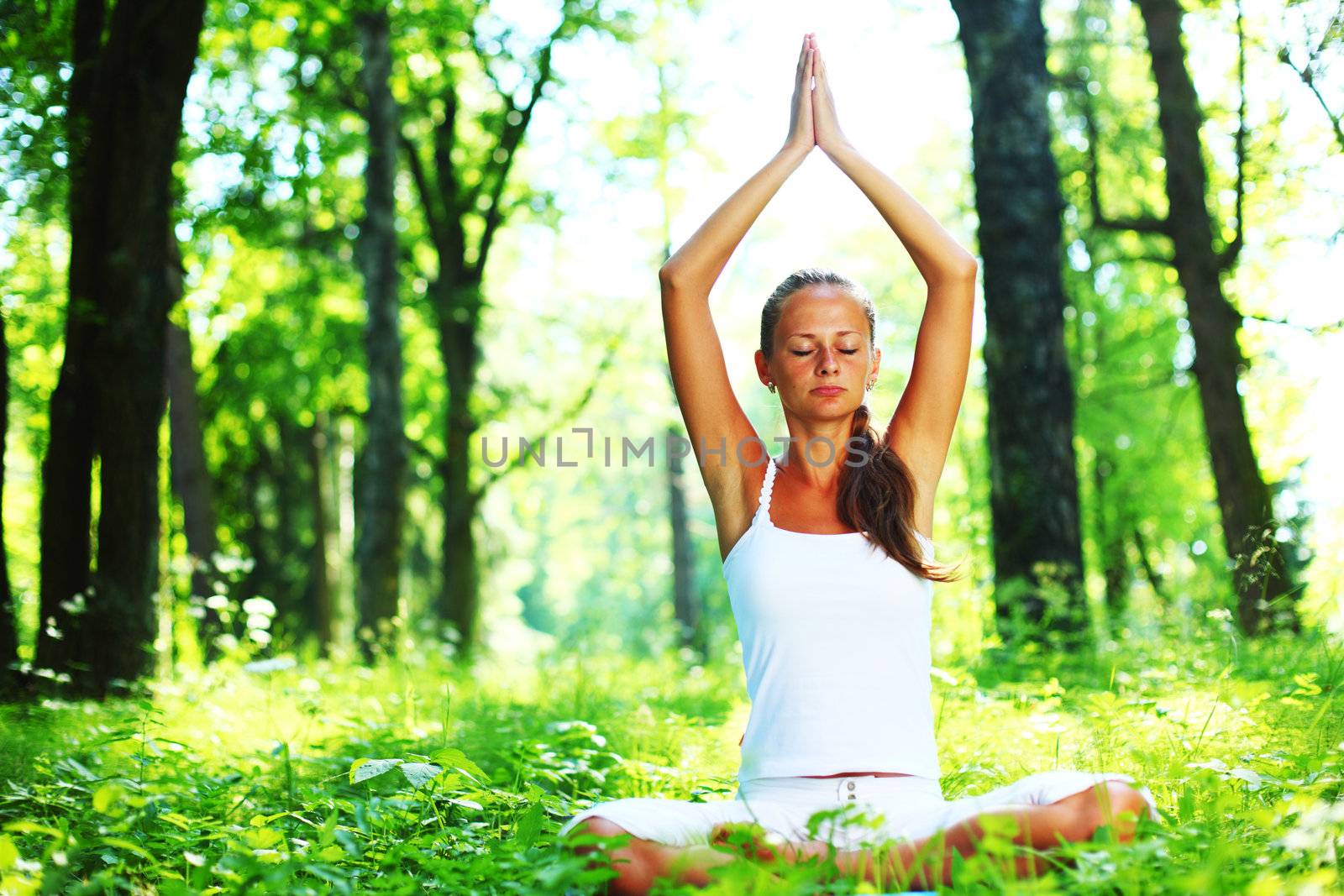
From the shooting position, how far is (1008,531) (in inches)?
289

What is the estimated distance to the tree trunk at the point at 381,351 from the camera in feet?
37.1

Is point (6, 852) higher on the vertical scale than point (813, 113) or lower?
lower

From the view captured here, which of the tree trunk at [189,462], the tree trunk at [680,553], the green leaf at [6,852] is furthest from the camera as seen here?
the tree trunk at [680,553]

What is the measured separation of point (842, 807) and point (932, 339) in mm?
1379

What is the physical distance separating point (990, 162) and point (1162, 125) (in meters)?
2.95

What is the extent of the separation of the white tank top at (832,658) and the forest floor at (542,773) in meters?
0.35

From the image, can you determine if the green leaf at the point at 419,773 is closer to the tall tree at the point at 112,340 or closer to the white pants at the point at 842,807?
the white pants at the point at 842,807

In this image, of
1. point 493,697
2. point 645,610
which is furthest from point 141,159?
point 645,610

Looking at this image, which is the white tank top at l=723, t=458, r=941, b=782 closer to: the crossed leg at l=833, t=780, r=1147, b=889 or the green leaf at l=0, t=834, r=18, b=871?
the crossed leg at l=833, t=780, r=1147, b=889

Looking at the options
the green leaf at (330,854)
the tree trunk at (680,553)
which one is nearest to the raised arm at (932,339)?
the green leaf at (330,854)

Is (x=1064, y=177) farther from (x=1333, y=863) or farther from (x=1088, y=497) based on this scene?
(x=1333, y=863)

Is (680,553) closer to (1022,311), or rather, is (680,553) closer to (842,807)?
(1022,311)

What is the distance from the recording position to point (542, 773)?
12.0 ft

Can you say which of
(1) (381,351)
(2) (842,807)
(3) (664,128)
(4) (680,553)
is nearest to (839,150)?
(2) (842,807)
